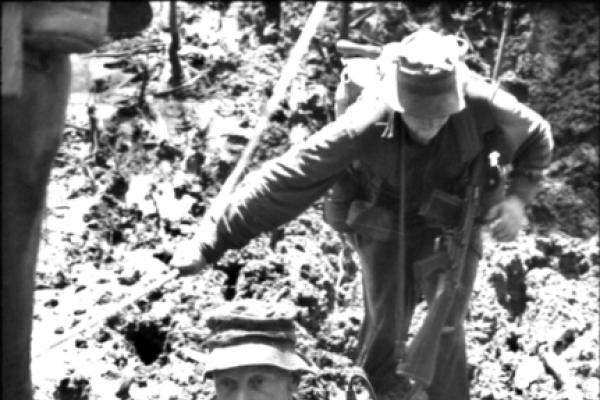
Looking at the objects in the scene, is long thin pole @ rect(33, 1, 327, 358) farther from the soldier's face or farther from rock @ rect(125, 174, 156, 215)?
rock @ rect(125, 174, 156, 215)

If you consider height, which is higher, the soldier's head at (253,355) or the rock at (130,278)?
the rock at (130,278)

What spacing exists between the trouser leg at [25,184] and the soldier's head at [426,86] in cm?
198

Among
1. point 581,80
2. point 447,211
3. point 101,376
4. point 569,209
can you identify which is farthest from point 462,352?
point 581,80

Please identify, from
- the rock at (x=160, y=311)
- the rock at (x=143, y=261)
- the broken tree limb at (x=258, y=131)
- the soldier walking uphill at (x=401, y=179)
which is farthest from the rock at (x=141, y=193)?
the soldier walking uphill at (x=401, y=179)

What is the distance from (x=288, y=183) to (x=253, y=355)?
2.09 ft

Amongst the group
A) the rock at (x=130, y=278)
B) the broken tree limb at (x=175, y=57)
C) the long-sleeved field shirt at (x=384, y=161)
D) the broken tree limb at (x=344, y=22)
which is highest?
the broken tree limb at (x=344, y=22)

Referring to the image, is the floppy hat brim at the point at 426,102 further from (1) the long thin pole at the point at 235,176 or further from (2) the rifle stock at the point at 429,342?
(2) the rifle stock at the point at 429,342

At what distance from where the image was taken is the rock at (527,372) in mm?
7070

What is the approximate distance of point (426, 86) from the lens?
5457 mm

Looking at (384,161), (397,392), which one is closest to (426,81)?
(384,161)

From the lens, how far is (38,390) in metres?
6.11

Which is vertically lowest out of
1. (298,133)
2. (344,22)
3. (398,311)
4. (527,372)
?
(527,372)

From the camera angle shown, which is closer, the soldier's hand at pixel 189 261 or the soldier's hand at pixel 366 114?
the soldier's hand at pixel 189 261

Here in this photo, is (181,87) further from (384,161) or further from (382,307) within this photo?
(384,161)
